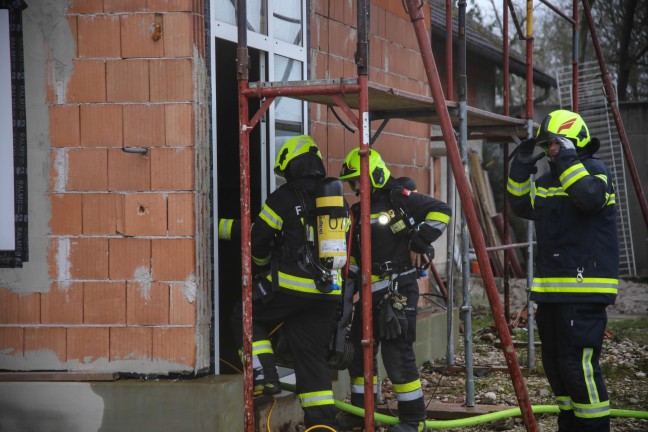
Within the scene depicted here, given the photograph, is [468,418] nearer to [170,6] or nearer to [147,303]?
[147,303]

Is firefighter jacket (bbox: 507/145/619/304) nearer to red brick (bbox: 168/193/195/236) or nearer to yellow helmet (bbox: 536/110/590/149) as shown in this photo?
yellow helmet (bbox: 536/110/590/149)

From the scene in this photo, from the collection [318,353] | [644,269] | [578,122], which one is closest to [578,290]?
[578,122]

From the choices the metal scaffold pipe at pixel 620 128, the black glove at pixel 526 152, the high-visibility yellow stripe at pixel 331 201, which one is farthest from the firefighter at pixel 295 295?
the metal scaffold pipe at pixel 620 128

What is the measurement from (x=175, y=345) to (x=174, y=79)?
1557 millimetres

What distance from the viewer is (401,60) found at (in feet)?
26.7

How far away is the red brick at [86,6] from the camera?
5.25m

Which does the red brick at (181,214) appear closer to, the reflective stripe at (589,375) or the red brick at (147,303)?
the red brick at (147,303)

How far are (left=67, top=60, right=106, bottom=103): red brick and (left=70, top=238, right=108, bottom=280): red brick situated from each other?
0.84 meters

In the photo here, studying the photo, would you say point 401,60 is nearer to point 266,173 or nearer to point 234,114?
point 234,114

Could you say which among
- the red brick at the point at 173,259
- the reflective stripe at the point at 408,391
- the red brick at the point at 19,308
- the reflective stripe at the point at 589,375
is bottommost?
the reflective stripe at the point at 408,391

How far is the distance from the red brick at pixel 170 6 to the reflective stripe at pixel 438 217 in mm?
1978

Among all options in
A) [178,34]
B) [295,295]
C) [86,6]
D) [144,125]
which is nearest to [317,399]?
[295,295]

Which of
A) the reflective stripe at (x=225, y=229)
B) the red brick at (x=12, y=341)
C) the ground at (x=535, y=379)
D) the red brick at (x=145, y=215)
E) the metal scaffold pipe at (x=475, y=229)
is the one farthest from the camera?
the ground at (x=535, y=379)

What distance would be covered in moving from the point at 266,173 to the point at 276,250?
0.94m
